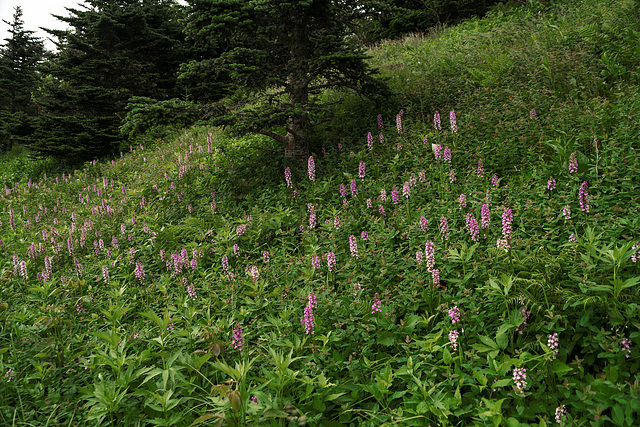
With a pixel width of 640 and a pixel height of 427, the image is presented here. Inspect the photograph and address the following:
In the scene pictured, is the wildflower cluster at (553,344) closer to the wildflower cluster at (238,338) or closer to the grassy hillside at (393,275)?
the grassy hillside at (393,275)

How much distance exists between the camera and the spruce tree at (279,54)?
5645 mm

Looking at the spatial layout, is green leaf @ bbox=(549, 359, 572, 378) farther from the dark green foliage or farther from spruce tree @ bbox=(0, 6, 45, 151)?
spruce tree @ bbox=(0, 6, 45, 151)

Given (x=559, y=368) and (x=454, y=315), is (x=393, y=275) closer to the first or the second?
(x=454, y=315)

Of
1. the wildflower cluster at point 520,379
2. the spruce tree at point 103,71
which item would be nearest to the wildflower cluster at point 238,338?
the wildflower cluster at point 520,379

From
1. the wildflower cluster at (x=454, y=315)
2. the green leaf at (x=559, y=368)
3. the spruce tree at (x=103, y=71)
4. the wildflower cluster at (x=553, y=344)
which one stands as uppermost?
the spruce tree at (x=103, y=71)

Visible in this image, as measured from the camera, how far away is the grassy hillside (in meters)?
2.37

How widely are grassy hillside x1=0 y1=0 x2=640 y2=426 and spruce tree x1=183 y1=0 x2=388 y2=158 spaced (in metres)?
0.84

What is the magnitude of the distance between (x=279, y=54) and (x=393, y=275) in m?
4.99

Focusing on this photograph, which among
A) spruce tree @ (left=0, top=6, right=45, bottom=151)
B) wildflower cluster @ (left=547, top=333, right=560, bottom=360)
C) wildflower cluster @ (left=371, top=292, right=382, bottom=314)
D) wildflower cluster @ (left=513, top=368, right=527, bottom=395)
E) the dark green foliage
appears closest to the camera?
wildflower cluster @ (left=513, top=368, right=527, bottom=395)

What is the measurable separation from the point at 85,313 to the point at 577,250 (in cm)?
521

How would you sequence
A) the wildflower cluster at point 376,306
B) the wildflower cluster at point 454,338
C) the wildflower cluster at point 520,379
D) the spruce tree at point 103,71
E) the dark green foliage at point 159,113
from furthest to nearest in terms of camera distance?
the spruce tree at point 103,71
the dark green foliage at point 159,113
the wildflower cluster at point 376,306
the wildflower cluster at point 454,338
the wildflower cluster at point 520,379

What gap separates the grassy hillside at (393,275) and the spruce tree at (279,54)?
843 mm

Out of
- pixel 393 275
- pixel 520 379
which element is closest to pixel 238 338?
pixel 393 275

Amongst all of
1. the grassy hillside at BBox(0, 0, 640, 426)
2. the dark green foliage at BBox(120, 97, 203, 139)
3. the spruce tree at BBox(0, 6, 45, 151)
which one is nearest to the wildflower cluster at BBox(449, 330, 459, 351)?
the grassy hillside at BBox(0, 0, 640, 426)
